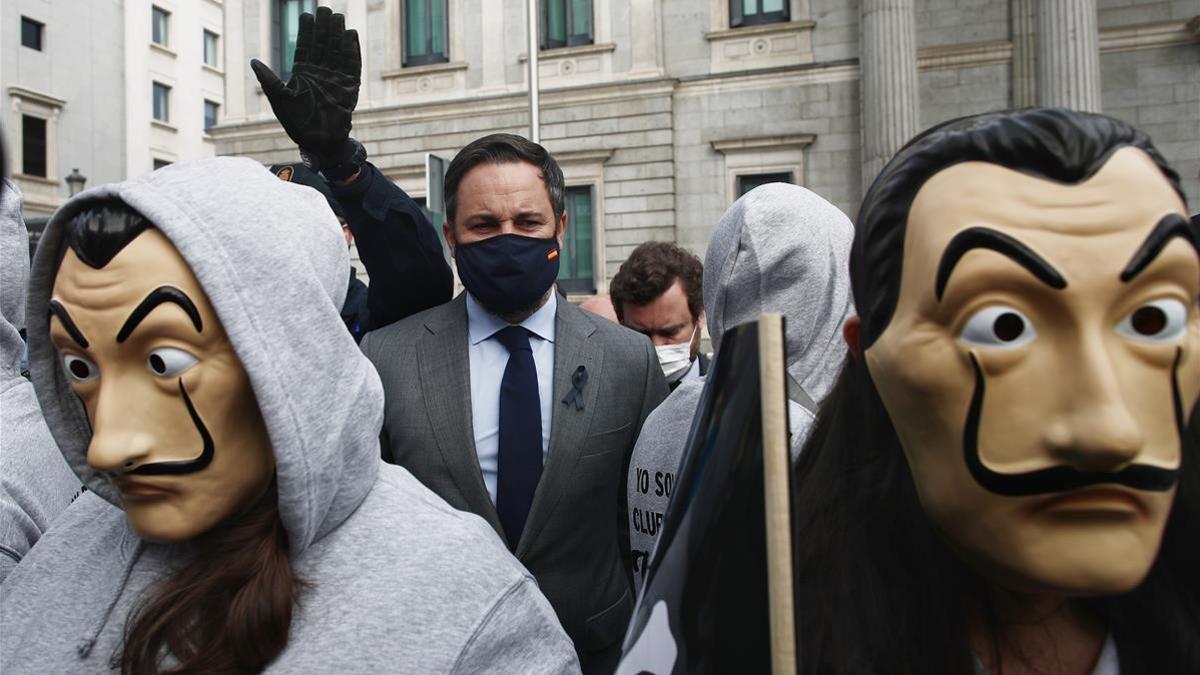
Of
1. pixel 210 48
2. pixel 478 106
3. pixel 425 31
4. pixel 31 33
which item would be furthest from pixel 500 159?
pixel 210 48

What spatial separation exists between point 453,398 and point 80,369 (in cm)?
114

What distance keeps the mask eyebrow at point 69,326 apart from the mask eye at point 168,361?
0.33 ft

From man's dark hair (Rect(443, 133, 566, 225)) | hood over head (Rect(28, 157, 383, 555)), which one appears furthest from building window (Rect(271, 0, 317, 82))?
hood over head (Rect(28, 157, 383, 555))

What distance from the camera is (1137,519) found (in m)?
0.91

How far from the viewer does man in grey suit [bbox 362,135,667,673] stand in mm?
2336

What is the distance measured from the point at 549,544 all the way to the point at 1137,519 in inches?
62.0

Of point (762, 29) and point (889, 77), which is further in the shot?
point (762, 29)

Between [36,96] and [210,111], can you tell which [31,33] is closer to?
[36,96]

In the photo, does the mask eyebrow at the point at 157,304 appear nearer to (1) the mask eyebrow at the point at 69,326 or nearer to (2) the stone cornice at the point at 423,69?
(1) the mask eyebrow at the point at 69,326

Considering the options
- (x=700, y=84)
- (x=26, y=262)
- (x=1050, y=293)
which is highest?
(x=700, y=84)

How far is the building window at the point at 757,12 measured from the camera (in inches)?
606

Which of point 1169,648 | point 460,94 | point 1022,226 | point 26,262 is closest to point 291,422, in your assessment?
point 1022,226

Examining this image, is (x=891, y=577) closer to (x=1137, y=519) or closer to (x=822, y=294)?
(x=1137, y=519)

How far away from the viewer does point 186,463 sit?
1297 millimetres
